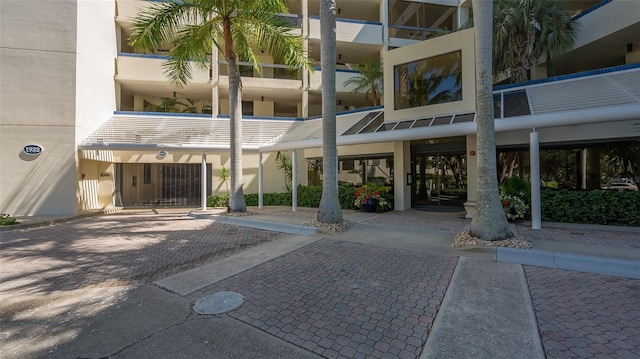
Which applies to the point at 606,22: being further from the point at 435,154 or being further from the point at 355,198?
the point at 355,198

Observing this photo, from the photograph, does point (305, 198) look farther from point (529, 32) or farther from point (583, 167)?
point (529, 32)

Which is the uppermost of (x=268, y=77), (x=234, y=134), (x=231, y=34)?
(x=268, y=77)

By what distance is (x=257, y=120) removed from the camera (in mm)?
18266

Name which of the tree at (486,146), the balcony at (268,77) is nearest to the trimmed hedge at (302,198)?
the tree at (486,146)

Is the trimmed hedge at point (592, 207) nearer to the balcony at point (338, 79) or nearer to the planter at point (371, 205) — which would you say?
the planter at point (371, 205)

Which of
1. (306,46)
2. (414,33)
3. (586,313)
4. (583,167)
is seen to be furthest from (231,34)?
(414,33)

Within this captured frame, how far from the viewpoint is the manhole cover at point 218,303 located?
3968 millimetres

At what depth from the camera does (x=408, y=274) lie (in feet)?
16.9

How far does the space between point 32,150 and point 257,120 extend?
413 inches

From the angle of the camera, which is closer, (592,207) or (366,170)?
(592,207)

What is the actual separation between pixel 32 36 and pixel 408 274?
17758 millimetres

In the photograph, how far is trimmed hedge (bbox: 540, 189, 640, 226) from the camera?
8297mm

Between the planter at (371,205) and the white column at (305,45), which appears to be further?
the white column at (305,45)

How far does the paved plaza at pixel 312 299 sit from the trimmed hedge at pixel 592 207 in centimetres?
94
